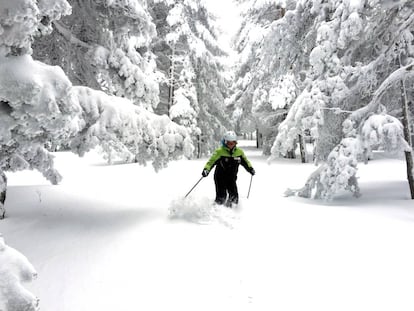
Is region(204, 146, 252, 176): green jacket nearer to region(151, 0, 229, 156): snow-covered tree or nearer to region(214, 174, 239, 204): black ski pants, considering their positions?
region(214, 174, 239, 204): black ski pants

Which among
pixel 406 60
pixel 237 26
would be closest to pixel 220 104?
pixel 237 26

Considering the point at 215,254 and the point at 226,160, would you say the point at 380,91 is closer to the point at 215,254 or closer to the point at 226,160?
the point at 226,160

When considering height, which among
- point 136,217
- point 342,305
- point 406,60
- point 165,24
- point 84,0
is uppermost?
point 165,24

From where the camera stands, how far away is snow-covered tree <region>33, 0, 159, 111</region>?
25.5 feet

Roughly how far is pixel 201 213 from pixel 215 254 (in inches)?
63.1

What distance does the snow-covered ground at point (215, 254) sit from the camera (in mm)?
3865

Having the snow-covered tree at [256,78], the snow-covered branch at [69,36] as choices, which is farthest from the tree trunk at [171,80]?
the snow-covered branch at [69,36]

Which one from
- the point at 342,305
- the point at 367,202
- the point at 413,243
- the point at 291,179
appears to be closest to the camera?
the point at 342,305

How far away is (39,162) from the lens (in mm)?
5996

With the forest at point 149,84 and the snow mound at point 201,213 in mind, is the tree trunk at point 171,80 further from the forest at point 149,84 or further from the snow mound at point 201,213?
the snow mound at point 201,213

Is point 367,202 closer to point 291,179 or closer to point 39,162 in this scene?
point 291,179

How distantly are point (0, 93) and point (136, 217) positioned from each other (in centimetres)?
445

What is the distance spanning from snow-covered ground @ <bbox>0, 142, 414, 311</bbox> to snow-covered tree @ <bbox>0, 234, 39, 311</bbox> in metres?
1.82

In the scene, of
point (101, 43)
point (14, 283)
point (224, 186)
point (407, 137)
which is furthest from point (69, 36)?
point (407, 137)
